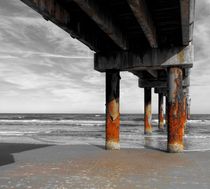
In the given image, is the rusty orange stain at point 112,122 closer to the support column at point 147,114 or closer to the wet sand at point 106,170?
the wet sand at point 106,170

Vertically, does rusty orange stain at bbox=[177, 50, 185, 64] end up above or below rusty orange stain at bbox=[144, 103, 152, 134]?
above

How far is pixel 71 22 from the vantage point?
1003cm

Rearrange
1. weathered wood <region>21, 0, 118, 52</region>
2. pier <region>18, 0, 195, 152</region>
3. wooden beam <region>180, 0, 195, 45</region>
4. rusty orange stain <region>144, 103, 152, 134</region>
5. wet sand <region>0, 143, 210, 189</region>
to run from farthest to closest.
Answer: rusty orange stain <region>144, 103, 152, 134</region>
pier <region>18, 0, 195, 152</region>
wooden beam <region>180, 0, 195, 45</region>
weathered wood <region>21, 0, 118, 52</region>
wet sand <region>0, 143, 210, 189</region>

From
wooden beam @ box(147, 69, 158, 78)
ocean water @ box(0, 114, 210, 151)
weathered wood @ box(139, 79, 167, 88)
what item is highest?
wooden beam @ box(147, 69, 158, 78)

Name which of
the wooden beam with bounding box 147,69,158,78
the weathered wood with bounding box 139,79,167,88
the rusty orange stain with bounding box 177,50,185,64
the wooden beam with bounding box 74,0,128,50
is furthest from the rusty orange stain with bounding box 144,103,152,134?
the wooden beam with bounding box 74,0,128,50

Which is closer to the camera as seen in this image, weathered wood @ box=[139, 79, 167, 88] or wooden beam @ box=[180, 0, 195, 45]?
wooden beam @ box=[180, 0, 195, 45]

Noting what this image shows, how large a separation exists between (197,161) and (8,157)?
248 inches

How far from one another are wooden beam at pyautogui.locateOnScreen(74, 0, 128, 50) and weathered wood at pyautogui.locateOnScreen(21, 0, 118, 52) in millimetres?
815

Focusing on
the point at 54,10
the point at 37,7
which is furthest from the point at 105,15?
the point at 37,7

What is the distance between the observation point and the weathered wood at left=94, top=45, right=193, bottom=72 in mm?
12453

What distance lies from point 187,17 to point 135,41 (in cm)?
401

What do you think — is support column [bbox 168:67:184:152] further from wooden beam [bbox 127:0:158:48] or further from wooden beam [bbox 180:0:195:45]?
wooden beam [bbox 127:0:158:48]

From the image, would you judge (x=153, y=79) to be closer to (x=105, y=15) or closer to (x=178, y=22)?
(x=178, y=22)

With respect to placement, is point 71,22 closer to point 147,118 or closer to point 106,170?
point 106,170
